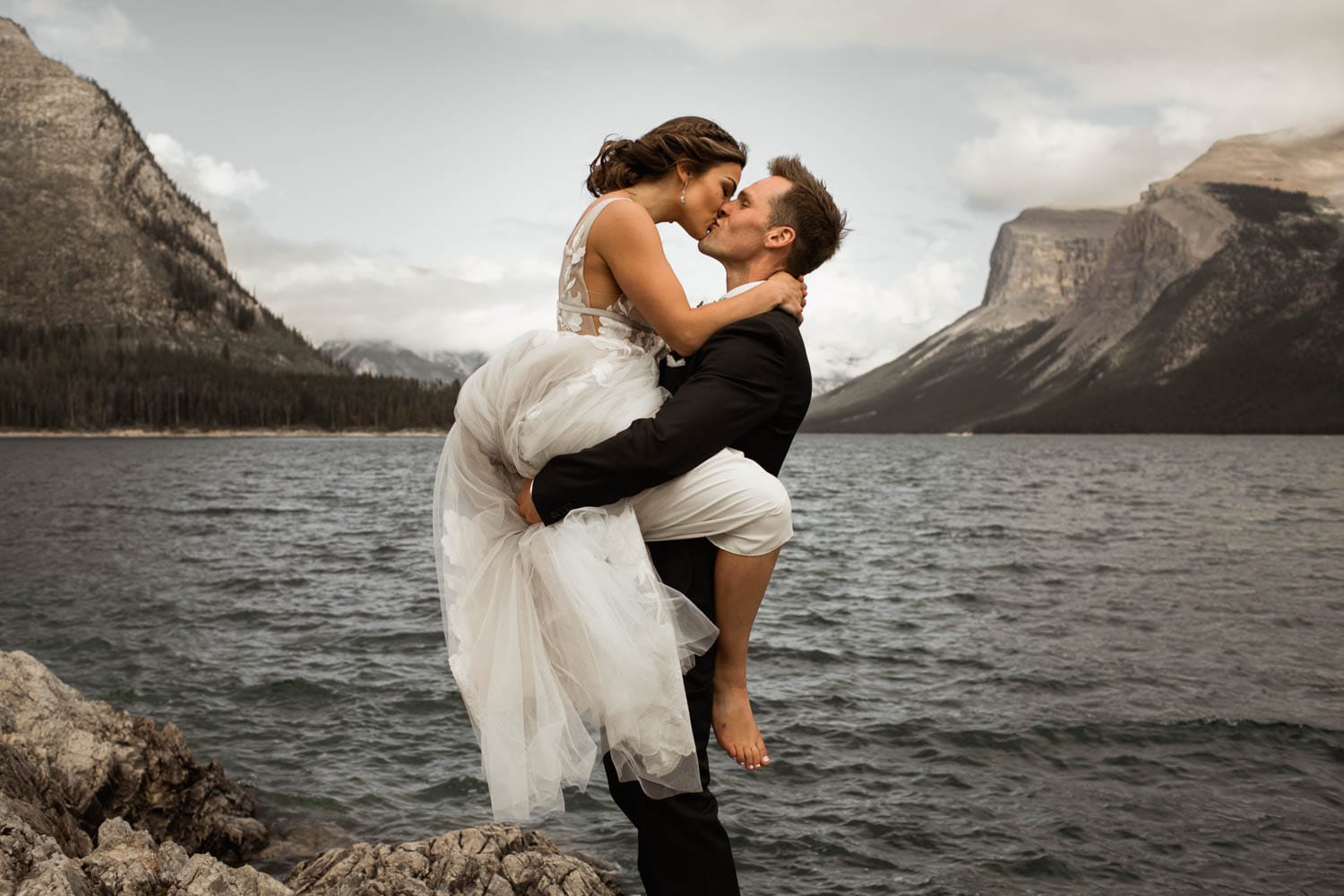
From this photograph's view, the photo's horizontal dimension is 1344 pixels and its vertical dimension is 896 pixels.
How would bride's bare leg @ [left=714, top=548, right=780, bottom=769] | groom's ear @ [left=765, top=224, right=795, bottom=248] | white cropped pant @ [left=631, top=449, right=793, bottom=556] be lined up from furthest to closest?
groom's ear @ [left=765, top=224, right=795, bottom=248] → bride's bare leg @ [left=714, top=548, right=780, bottom=769] → white cropped pant @ [left=631, top=449, right=793, bottom=556]

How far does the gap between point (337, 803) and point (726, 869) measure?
819 centimetres

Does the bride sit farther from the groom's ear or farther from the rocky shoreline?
the rocky shoreline

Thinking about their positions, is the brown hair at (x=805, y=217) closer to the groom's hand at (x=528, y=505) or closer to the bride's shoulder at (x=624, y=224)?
the bride's shoulder at (x=624, y=224)

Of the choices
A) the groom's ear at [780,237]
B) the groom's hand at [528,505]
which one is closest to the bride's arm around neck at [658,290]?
the groom's ear at [780,237]

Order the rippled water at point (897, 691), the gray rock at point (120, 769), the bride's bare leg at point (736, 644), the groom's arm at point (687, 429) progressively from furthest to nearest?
the rippled water at point (897, 691), the gray rock at point (120, 769), the bride's bare leg at point (736, 644), the groom's arm at point (687, 429)

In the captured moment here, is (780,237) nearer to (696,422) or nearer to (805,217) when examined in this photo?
(805,217)

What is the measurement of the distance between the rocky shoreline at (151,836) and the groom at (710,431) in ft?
6.76

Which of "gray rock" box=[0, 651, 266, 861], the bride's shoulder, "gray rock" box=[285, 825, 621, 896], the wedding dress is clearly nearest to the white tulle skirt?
the wedding dress

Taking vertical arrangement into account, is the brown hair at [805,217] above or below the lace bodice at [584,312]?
above

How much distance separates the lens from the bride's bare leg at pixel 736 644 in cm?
369

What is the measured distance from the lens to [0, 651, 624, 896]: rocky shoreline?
14.0 ft

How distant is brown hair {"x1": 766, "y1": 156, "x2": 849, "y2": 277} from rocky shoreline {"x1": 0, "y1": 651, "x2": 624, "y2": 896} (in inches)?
139

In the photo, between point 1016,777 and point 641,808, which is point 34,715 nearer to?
point 641,808

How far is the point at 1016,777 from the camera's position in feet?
38.7
